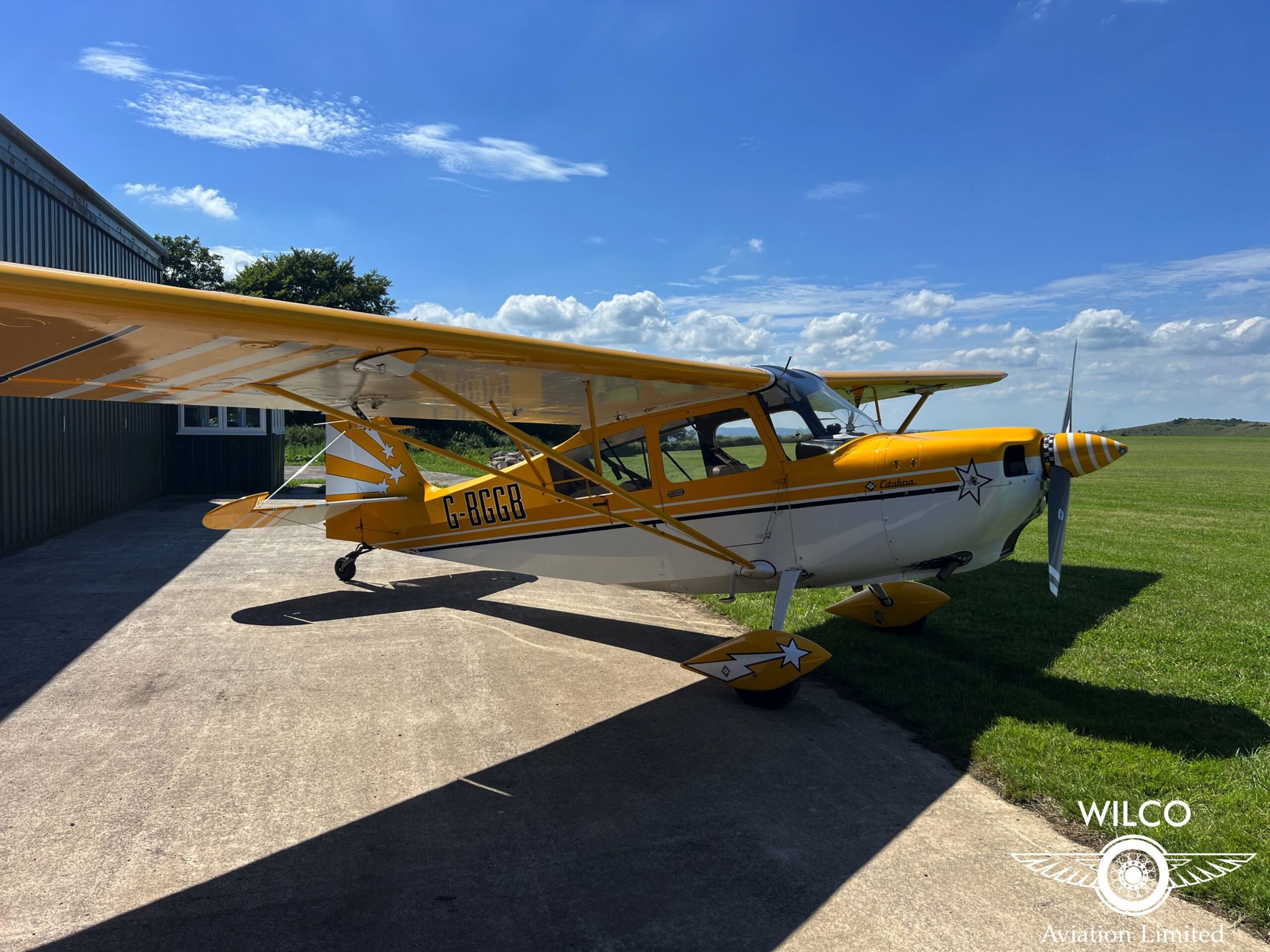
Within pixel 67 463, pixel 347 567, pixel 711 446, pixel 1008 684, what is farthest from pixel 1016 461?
pixel 67 463

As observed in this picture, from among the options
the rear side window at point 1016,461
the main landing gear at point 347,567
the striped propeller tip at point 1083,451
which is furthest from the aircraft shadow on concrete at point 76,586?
the striped propeller tip at point 1083,451

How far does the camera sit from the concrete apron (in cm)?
284

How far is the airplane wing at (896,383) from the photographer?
830 centimetres

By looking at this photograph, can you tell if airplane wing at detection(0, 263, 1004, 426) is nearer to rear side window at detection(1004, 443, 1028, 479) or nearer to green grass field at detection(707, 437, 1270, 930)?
rear side window at detection(1004, 443, 1028, 479)

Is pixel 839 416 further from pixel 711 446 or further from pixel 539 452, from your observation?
pixel 539 452

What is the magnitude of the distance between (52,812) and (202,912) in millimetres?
1353

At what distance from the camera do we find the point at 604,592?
29.3 feet

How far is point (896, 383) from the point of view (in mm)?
8836

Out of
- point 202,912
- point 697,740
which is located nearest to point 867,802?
point 697,740

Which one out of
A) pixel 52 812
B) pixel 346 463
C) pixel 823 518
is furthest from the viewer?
pixel 346 463

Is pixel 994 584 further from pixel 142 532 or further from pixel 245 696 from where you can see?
pixel 142 532

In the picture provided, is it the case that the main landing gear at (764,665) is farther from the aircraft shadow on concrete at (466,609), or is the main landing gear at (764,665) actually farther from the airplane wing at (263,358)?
the airplane wing at (263,358)

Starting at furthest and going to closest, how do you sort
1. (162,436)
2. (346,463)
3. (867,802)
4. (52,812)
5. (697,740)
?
(162,436), (346,463), (697,740), (867,802), (52,812)

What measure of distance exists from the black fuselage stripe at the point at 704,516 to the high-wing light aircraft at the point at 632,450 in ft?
0.05
